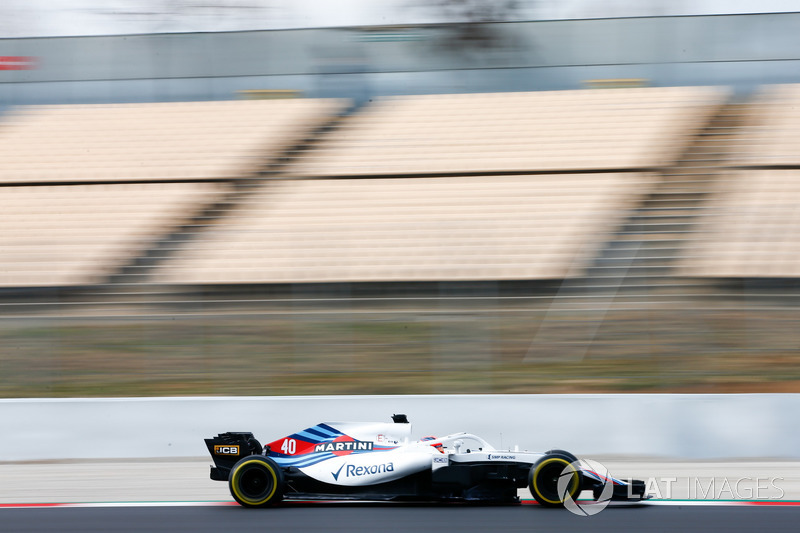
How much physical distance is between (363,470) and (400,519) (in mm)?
367

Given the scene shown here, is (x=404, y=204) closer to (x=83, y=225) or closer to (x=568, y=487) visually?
(x=83, y=225)

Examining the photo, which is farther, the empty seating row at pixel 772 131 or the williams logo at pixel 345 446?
the empty seating row at pixel 772 131

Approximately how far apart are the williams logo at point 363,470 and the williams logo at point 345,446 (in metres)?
0.14

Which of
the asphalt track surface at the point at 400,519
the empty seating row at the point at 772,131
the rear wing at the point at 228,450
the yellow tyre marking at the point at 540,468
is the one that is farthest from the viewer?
the empty seating row at the point at 772,131

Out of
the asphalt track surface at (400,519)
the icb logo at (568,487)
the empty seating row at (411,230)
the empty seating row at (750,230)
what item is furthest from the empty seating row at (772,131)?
the icb logo at (568,487)

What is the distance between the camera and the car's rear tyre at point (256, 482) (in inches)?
209

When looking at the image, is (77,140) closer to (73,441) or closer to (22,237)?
(22,237)

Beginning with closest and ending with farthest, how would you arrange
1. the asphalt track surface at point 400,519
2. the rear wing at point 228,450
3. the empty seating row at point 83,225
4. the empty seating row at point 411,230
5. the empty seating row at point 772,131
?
1. the asphalt track surface at point 400,519
2. the rear wing at point 228,450
3. the empty seating row at point 411,230
4. the empty seating row at point 83,225
5. the empty seating row at point 772,131

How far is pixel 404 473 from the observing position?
205 inches

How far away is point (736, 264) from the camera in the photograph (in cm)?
966

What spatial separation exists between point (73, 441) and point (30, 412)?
17.8 inches

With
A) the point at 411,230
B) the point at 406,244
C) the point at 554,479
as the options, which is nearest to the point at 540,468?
the point at 554,479

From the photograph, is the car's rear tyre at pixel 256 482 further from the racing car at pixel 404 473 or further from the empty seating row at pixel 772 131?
the empty seating row at pixel 772 131

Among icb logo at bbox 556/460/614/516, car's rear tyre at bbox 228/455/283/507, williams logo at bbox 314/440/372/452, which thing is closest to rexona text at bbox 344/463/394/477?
williams logo at bbox 314/440/372/452
